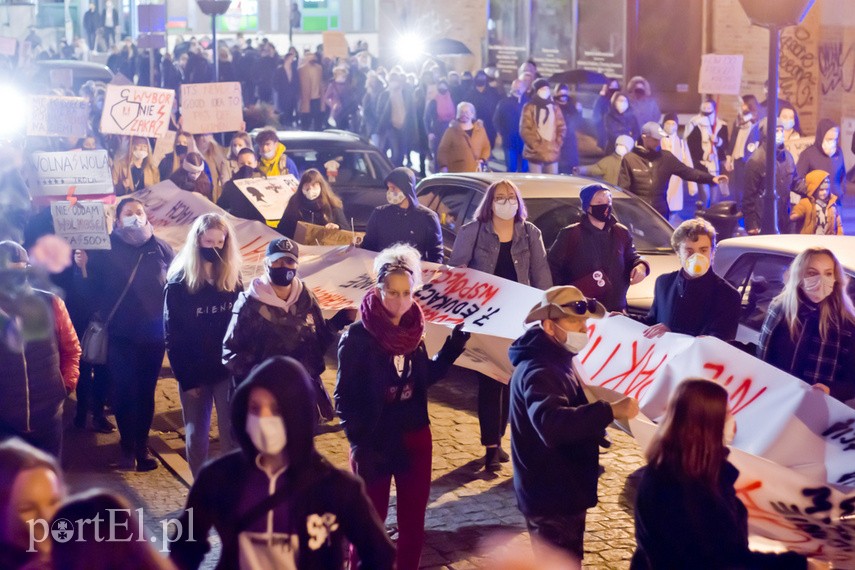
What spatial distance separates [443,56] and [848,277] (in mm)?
30664

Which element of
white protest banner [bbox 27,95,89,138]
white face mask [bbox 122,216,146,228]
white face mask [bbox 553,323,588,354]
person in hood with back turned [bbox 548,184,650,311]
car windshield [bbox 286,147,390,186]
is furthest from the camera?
car windshield [bbox 286,147,390,186]

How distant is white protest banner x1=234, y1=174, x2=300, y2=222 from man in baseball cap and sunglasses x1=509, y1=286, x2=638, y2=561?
25.5 feet

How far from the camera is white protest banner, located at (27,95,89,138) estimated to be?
15.4m

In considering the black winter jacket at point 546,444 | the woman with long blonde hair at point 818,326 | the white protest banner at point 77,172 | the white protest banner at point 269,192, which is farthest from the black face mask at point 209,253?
the white protest banner at point 269,192

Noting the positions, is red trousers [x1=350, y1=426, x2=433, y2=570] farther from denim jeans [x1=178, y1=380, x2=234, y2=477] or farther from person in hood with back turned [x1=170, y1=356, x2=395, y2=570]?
person in hood with back turned [x1=170, y1=356, x2=395, y2=570]

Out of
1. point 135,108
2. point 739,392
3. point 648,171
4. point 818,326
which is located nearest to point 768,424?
point 739,392

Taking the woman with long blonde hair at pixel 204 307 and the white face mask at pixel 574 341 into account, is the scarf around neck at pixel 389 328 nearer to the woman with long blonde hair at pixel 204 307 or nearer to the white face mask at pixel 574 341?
the white face mask at pixel 574 341

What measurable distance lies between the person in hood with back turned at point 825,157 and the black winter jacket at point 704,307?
26.3ft

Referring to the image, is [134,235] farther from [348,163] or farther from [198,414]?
[348,163]

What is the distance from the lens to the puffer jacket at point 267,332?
7223 millimetres

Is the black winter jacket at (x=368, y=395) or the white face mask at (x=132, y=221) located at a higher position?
the white face mask at (x=132, y=221)

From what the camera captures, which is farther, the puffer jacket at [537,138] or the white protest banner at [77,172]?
the puffer jacket at [537,138]

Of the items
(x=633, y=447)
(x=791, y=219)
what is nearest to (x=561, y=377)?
(x=633, y=447)

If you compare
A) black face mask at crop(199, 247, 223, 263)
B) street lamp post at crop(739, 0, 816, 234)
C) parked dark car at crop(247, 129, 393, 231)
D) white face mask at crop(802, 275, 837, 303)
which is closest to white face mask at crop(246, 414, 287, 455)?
black face mask at crop(199, 247, 223, 263)
